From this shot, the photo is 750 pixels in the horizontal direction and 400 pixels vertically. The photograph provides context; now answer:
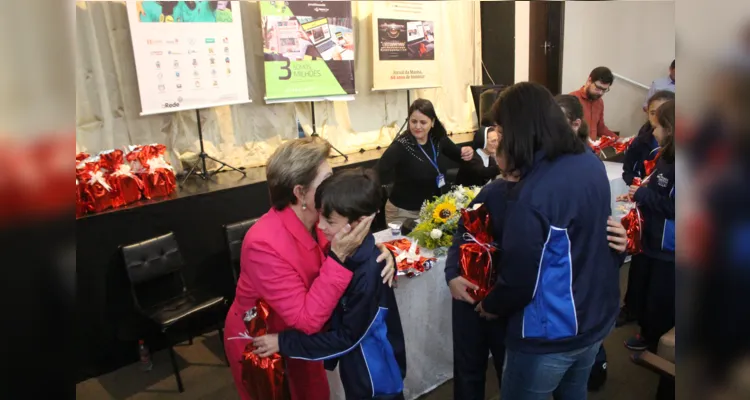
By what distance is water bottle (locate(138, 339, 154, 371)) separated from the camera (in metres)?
3.01

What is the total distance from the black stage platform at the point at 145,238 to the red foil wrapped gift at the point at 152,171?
3.9 inches

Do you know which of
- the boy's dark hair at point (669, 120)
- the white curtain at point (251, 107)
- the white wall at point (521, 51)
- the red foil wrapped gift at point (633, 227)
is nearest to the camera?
the boy's dark hair at point (669, 120)

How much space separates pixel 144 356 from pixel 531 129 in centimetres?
274

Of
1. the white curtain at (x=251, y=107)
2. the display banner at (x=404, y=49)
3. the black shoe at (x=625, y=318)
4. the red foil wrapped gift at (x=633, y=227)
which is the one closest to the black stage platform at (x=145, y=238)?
the white curtain at (x=251, y=107)

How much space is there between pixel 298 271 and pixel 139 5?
8.73 feet

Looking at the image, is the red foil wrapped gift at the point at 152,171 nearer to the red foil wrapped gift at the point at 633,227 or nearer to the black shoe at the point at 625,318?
the red foil wrapped gift at the point at 633,227

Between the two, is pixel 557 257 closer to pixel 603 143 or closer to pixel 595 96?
pixel 603 143

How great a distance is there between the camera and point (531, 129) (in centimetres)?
137

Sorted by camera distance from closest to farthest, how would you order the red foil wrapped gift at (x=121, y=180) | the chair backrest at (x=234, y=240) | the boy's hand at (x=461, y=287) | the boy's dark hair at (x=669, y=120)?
the boy's dark hair at (x=669, y=120) < the boy's hand at (x=461, y=287) < the red foil wrapped gift at (x=121, y=180) < the chair backrest at (x=234, y=240)

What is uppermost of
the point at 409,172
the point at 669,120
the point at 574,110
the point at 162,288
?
the point at 669,120

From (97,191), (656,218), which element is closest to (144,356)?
(97,191)

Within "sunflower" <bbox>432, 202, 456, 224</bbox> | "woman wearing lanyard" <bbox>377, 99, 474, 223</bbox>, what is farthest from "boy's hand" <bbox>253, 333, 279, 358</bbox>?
"woman wearing lanyard" <bbox>377, 99, 474, 223</bbox>

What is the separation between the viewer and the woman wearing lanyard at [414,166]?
10.0ft

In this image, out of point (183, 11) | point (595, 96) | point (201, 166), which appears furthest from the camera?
point (595, 96)
